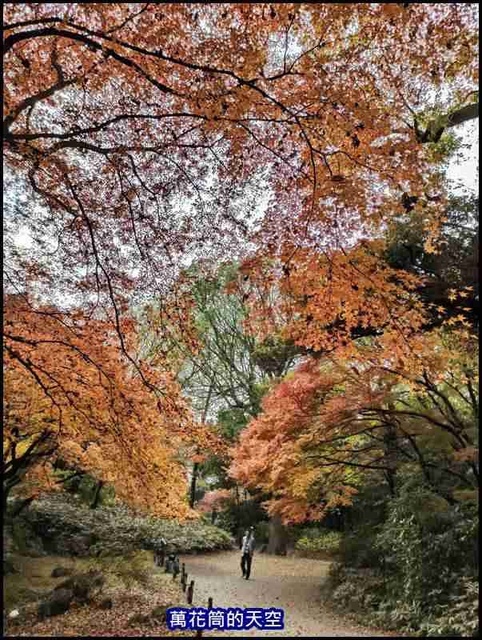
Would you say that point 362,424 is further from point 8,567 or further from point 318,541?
point 318,541

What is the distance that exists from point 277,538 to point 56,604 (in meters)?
11.1

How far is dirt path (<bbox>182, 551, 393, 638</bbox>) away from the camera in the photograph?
7009 millimetres

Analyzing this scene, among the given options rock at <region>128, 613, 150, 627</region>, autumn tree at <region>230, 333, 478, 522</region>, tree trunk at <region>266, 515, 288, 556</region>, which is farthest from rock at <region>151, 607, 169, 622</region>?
tree trunk at <region>266, 515, 288, 556</region>

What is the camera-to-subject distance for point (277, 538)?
17.0 meters

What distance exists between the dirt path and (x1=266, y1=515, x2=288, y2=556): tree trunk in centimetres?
73

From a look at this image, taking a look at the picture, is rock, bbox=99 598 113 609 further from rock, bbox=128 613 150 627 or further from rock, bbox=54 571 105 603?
rock, bbox=128 613 150 627

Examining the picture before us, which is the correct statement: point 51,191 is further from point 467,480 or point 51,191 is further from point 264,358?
point 264,358

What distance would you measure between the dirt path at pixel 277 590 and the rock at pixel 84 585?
1.80 meters

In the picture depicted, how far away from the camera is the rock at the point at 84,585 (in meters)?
7.68

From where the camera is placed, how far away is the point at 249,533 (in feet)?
36.4

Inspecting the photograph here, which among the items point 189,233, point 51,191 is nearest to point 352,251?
point 189,233

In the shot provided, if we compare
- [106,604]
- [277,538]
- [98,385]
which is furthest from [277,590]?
[98,385]

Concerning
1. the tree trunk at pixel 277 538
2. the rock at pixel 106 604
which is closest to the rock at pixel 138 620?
the rock at pixel 106 604

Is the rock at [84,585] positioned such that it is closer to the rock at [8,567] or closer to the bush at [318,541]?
the rock at [8,567]
